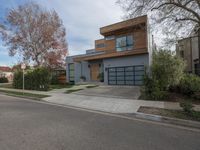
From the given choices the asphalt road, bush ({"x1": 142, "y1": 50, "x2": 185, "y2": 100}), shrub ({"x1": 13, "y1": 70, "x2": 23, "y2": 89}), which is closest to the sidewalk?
bush ({"x1": 142, "y1": 50, "x2": 185, "y2": 100})

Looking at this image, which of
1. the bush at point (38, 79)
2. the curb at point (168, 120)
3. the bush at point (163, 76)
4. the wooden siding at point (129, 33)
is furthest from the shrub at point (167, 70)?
the bush at point (38, 79)

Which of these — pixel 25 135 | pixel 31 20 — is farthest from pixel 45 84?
pixel 25 135

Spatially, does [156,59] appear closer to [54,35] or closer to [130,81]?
[130,81]

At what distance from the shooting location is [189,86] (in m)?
10.9

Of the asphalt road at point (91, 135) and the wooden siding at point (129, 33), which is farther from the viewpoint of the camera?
the wooden siding at point (129, 33)

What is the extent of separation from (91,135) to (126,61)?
1466cm

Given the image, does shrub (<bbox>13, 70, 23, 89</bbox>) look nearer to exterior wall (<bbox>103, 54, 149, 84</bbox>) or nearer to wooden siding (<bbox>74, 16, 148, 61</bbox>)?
wooden siding (<bbox>74, 16, 148, 61</bbox>)

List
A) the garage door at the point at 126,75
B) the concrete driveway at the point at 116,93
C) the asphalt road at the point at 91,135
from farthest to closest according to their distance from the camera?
the garage door at the point at 126,75
the concrete driveway at the point at 116,93
the asphalt road at the point at 91,135

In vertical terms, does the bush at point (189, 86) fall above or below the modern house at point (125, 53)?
below

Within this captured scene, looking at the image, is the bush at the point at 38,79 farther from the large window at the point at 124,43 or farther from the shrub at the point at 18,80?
the large window at the point at 124,43

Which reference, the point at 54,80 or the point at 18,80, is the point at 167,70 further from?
the point at 54,80

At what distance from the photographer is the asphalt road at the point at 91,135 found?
404 centimetres

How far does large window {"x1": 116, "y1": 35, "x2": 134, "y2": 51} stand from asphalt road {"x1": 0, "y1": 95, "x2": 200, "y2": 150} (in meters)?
13.3

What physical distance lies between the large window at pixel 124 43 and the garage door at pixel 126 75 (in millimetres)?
2351
